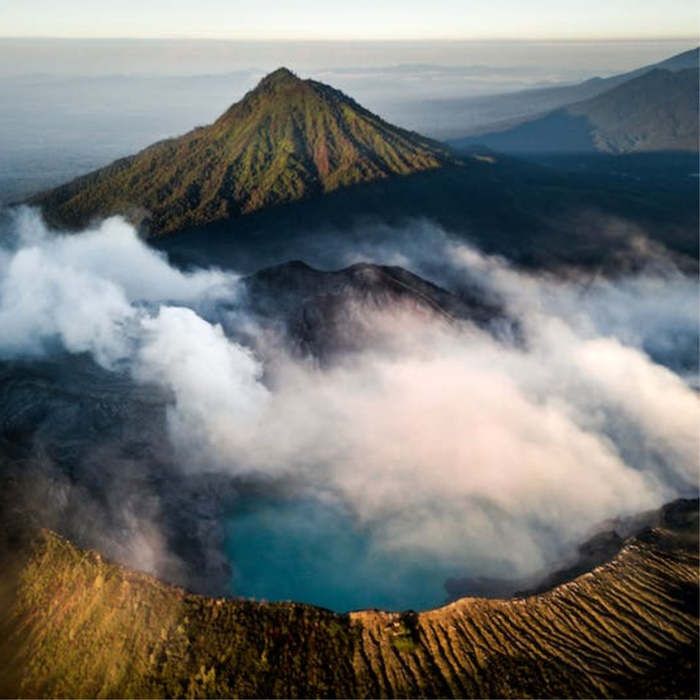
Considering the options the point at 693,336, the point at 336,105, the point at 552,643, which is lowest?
the point at 693,336

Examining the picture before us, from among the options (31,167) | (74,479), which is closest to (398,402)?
(74,479)

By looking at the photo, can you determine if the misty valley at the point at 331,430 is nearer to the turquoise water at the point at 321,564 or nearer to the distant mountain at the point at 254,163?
the turquoise water at the point at 321,564

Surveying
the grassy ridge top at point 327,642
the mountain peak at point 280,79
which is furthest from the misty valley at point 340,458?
the mountain peak at point 280,79

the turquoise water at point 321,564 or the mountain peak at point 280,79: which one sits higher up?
the mountain peak at point 280,79

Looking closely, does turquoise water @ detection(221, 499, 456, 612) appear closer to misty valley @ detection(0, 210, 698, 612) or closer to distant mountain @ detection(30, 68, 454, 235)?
misty valley @ detection(0, 210, 698, 612)

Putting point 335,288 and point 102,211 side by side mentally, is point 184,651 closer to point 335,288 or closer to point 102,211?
point 335,288

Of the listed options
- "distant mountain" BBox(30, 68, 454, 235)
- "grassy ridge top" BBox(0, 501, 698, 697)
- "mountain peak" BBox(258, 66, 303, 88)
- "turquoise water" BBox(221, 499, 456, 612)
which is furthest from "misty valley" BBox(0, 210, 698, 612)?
"mountain peak" BBox(258, 66, 303, 88)

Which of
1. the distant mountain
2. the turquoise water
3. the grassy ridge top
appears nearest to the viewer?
the grassy ridge top
